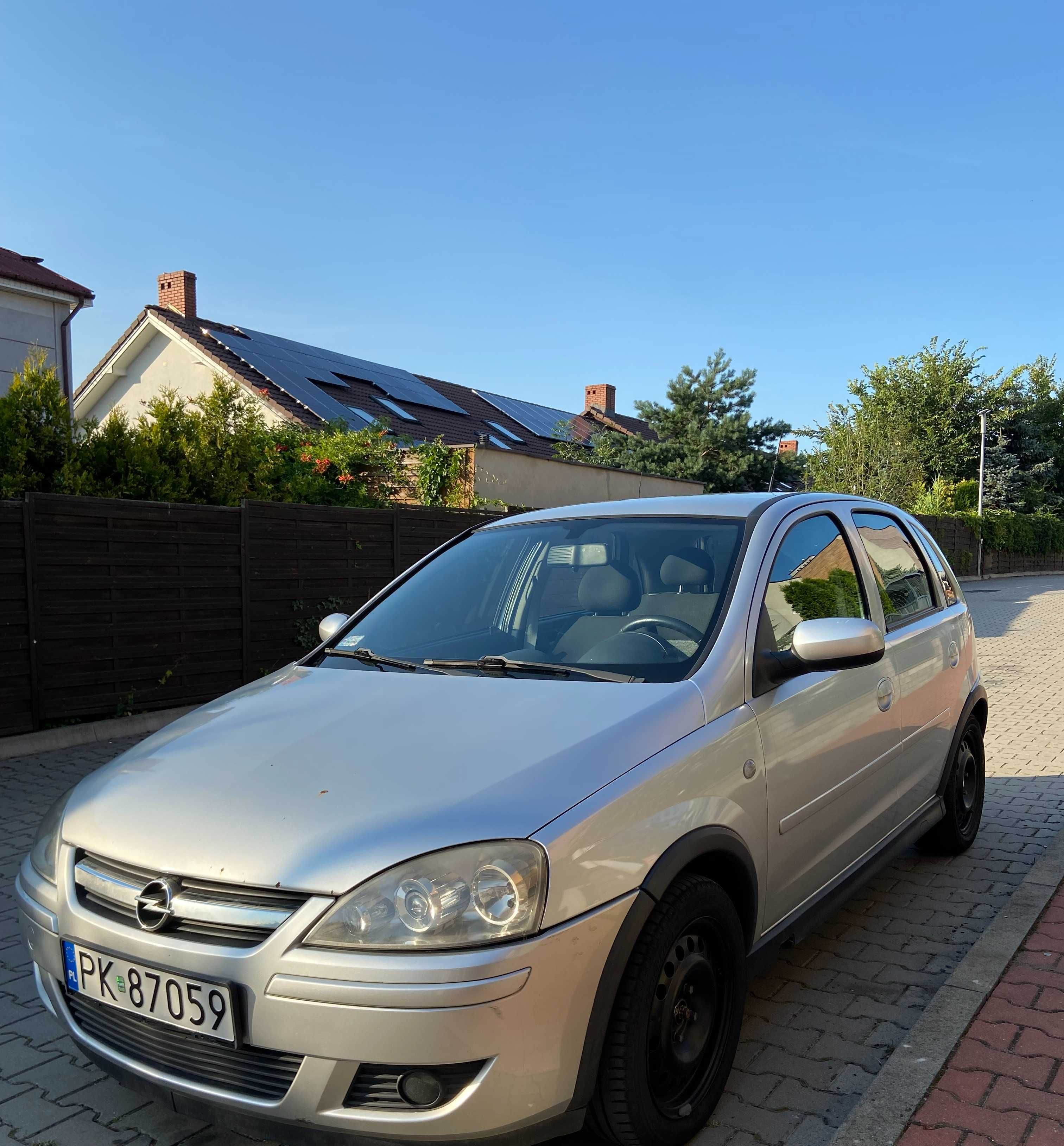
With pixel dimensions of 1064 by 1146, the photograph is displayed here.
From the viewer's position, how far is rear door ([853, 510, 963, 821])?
3.98 meters

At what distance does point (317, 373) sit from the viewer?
78.7 ft

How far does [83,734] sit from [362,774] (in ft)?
19.3

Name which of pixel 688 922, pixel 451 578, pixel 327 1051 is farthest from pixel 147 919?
pixel 451 578

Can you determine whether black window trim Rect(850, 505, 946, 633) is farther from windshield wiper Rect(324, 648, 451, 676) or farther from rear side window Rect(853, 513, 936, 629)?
windshield wiper Rect(324, 648, 451, 676)

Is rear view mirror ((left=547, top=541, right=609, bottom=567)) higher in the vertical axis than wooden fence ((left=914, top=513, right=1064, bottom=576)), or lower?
higher

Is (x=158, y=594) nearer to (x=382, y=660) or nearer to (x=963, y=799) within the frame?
(x=382, y=660)

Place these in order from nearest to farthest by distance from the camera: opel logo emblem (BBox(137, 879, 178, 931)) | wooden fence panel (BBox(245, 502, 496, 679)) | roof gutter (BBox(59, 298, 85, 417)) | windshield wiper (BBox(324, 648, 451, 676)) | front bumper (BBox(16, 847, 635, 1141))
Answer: front bumper (BBox(16, 847, 635, 1141)), opel logo emblem (BBox(137, 879, 178, 931)), windshield wiper (BBox(324, 648, 451, 676)), wooden fence panel (BBox(245, 502, 496, 679)), roof gutter (BBox(59, 298, 85, 417))

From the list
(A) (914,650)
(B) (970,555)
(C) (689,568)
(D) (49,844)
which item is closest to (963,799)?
(A) (914,650)

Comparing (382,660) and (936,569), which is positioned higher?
(936,569)

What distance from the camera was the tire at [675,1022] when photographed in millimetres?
2219

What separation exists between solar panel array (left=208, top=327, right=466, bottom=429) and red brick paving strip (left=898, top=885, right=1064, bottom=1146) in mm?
17584

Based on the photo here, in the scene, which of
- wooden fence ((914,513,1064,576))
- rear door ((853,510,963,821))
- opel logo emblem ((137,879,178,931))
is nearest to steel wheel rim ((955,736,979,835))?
rear door ((853,510,963,821))

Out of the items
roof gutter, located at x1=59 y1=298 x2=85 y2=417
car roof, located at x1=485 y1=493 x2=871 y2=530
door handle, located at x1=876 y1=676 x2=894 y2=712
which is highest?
roof gutter, located at x1=59 y1=298 x2=85 y2=417

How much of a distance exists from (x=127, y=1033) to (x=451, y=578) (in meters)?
2.00
